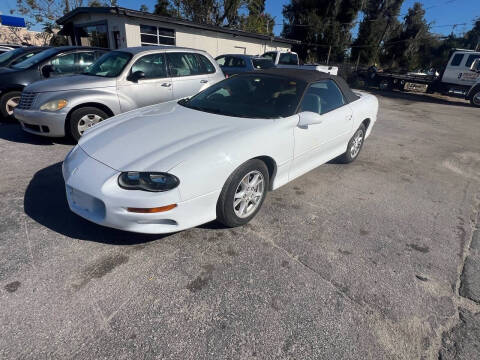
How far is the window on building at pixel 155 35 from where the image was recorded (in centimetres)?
1452

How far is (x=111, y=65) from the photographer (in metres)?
5.12

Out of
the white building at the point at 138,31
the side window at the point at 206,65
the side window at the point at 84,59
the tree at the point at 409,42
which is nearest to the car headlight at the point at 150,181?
the side window at the point at 206,65

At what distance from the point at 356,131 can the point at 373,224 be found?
1.84 meters

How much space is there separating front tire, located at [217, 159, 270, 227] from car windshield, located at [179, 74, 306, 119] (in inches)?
24.5

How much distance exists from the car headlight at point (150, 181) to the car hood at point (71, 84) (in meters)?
3.26

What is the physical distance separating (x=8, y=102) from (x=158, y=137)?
526cm

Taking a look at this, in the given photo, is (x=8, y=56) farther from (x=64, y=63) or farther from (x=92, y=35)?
(x=92, y=35)

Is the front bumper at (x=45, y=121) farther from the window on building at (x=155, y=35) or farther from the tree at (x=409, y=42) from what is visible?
the tree at (x=409, y=42)

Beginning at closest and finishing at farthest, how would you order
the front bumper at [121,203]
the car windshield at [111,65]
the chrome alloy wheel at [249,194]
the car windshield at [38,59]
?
the front bumper at [121,203], the chrome alloy wheel at [249,194], the car windshield at [111,65], the car windshield at [38,59]

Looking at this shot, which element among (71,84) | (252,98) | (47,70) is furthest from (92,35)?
(252,98)

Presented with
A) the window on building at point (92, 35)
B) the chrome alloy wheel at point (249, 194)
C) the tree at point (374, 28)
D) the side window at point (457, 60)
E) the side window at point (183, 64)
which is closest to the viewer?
the chrome alloy wheel at point (249, 194)

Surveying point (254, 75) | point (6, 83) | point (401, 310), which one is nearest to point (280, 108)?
point (254, 75)

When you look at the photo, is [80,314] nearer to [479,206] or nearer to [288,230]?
[288,230]

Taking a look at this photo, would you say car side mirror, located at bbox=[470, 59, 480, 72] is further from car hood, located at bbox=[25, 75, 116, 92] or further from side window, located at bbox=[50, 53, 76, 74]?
side window, located at bbox=[50, 53, 76, 74]
